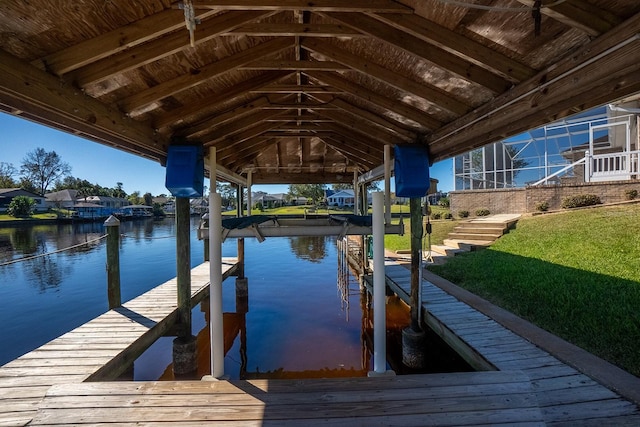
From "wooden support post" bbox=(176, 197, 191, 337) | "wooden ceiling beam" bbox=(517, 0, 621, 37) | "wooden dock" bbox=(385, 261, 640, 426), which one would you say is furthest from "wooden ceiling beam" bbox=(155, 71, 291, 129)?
"wooden dock" bbox=(385, 261, 640, 426)

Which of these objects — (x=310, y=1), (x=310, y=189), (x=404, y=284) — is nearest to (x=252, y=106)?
(x=310, y=1)

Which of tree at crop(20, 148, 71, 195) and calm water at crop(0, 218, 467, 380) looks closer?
calm water at crop(0, 218, 467, 380)

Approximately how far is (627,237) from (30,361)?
10835 mm

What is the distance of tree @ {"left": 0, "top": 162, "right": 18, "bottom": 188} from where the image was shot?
4622 cm

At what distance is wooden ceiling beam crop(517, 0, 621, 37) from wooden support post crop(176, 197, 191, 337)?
14.6ft

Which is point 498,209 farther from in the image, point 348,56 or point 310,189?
point 310,189

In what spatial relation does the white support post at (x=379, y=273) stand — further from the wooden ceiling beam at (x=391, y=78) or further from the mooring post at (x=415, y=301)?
the mooring post at (x=415, y=301)

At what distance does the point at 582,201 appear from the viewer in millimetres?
10008

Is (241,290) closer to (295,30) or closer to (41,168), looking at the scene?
(295,30)

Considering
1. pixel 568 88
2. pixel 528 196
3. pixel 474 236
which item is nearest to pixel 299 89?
pixel 568 88

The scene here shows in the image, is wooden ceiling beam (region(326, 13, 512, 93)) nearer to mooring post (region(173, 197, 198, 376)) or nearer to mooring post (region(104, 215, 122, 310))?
mooring post (region(173, 197, 198, 376))

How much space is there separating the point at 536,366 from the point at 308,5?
406 cm

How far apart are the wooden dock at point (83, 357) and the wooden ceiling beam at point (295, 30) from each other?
370 cm

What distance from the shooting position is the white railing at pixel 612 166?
32.8 ft
